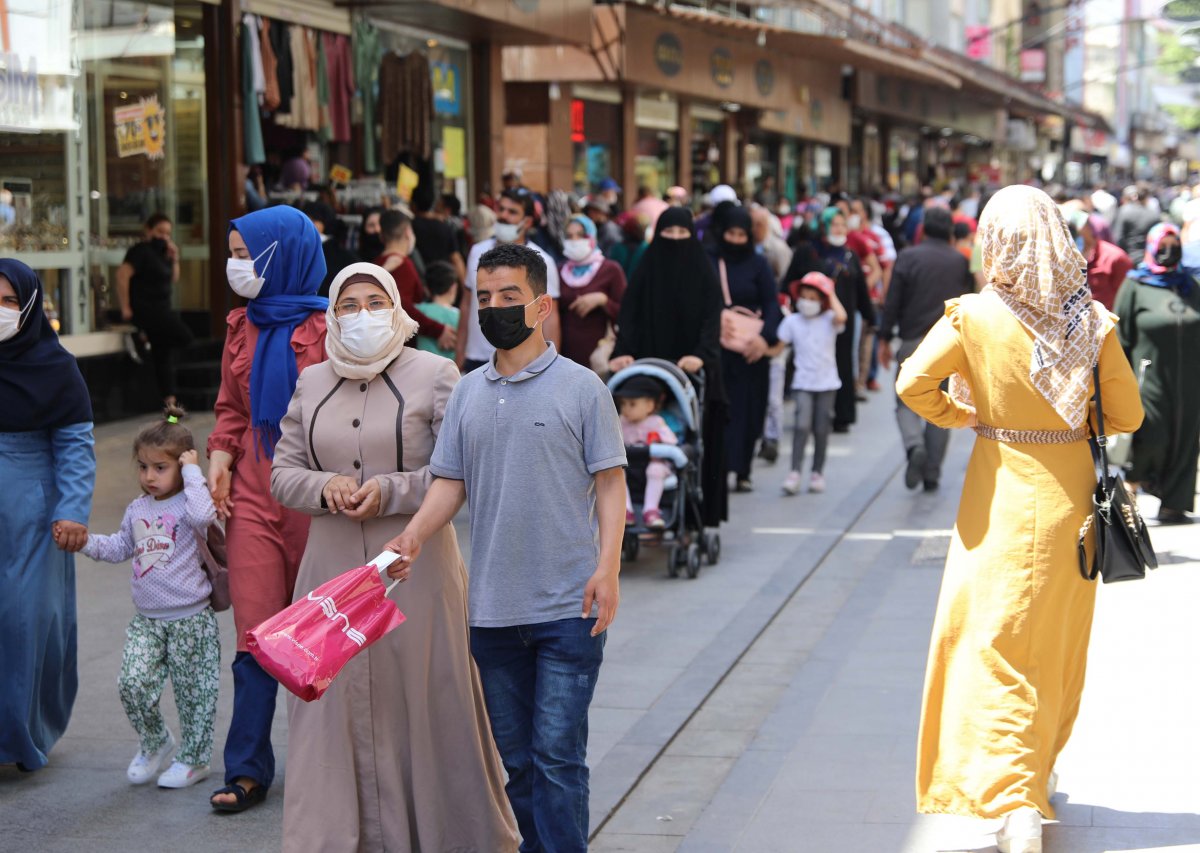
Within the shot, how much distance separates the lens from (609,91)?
25.5m

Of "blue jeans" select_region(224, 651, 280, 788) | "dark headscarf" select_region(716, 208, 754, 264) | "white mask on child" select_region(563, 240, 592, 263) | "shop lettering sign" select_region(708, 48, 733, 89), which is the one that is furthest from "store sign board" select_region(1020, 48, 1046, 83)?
"blue jeans" select_region(224, 651, 280, 788)

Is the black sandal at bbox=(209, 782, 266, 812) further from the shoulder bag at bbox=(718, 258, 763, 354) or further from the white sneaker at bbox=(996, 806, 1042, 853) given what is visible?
the shoulder bag at bbox=(718, 258, 763, 354)

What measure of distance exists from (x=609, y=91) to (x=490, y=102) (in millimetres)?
5107

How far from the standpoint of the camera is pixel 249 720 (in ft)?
17.7

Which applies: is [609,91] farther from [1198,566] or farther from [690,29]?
[1198,566]

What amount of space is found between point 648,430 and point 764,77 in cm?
2222

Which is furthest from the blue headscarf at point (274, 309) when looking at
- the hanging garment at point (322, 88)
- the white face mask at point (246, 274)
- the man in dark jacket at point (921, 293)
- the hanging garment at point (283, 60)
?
the hanging garment at point (322, 88)

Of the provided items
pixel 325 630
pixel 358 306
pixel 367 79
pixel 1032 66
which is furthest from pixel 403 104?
pixel 1032 66

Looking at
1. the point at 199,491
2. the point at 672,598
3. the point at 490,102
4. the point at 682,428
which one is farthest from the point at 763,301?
the point at 490,102

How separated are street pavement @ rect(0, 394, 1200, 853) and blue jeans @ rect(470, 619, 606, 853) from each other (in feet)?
2.80

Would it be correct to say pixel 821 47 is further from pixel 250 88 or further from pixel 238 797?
pixel 238 797

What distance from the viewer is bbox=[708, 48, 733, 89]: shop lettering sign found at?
27672 mm

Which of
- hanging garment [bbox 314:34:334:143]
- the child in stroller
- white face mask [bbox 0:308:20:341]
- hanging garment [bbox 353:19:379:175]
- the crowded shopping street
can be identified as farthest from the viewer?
hanging garment [bbox 353:19:379:175]

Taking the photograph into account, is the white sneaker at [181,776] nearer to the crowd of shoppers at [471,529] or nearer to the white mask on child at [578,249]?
the crowd of shoppers at [471,529]
